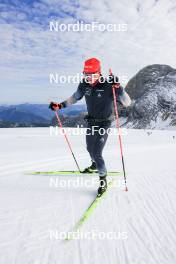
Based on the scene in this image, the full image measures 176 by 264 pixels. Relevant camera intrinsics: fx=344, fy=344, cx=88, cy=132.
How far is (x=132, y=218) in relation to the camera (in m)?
4.69

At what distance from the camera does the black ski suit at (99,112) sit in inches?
247

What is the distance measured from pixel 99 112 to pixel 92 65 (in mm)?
884

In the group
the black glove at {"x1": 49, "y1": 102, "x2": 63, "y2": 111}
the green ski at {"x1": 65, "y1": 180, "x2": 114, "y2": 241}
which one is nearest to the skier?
the green ski at {"x1": 65, "y1": 180, "x2": 114, "y2": 241}

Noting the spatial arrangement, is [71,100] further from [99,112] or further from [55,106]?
[99,112]

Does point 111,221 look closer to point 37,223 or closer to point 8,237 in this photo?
point 37,223

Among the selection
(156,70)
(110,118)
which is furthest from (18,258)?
(156,70)

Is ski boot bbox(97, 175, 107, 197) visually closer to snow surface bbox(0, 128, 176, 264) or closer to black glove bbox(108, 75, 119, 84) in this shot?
snow surface bbox(0, 128, 176, 264)

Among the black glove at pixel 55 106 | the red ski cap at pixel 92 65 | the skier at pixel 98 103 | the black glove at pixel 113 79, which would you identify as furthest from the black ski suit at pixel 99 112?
the black glove at pixel 55 106

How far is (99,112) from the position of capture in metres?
6.44

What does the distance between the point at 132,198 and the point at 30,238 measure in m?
2.30

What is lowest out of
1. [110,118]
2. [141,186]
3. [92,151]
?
[141,186]

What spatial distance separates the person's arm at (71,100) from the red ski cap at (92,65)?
57cm

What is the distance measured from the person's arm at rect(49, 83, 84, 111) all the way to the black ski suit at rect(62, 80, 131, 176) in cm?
15

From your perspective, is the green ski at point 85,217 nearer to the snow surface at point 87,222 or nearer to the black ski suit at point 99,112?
the snow surface at point 87,222
